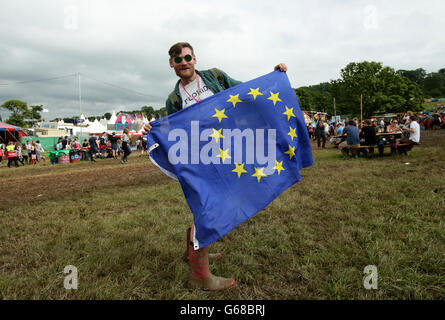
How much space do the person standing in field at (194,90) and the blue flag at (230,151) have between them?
0.81 feet

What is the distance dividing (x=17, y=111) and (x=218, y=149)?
98728 millimetres

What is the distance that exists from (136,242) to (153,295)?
1185mm

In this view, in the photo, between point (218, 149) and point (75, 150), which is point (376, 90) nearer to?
point (75, 150)

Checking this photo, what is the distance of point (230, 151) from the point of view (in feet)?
8.29

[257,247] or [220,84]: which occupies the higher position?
[220,84]

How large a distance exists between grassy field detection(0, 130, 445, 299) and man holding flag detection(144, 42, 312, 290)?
1.85 feet

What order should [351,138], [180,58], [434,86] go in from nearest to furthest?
1. [180,58]
2. [351,138]
3. [434,86]

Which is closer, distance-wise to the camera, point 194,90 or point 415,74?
point 194,90

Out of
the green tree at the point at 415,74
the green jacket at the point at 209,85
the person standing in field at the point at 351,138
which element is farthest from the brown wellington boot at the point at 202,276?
the green tree at the point at 415,74

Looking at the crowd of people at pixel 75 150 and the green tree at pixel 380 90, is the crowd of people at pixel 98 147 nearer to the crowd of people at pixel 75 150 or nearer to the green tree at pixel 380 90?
the crowd of people at pixel 75 150

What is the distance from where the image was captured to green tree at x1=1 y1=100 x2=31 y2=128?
72125 mm

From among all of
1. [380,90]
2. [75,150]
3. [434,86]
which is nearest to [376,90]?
[380,90]

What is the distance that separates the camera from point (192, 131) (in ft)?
8.21

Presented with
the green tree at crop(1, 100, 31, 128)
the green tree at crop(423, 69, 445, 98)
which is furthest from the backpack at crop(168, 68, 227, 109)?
the green tree at crop(423, 69, 445, 98)
